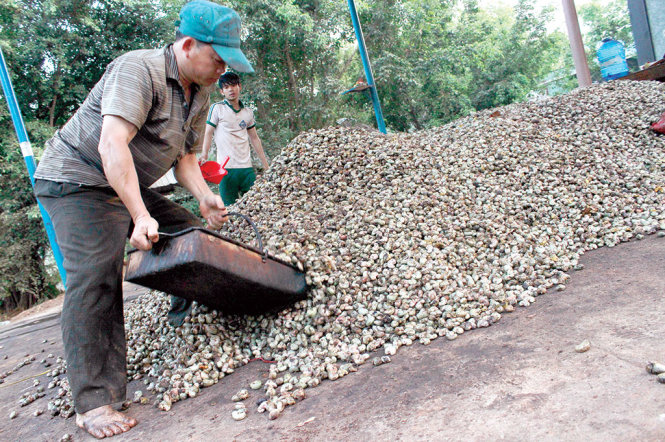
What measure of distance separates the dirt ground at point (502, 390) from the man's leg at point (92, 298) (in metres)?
0.15

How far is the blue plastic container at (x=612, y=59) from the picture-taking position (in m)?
7.07

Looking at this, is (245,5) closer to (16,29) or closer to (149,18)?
(149,18)

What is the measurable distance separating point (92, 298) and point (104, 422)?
49 cm

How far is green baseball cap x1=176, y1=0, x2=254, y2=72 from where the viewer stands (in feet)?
6.03

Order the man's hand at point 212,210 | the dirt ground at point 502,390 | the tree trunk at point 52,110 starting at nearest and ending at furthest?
the dirt ground at point 502,390 < the man's hand at point 212,210 < the tree trunk at point 52,110

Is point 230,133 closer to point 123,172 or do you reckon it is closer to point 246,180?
point 246,180

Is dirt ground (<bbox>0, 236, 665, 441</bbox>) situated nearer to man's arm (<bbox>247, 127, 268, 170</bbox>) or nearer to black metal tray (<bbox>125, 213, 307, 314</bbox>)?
black metal tray (<bbox>125, 213, 307, 314</bbox>)

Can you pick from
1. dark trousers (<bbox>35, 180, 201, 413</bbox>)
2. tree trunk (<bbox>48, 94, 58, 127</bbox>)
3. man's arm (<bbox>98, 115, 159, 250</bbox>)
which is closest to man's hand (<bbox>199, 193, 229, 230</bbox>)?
dark trousers (<bbox>35, 180, 201, 413</bbox>)

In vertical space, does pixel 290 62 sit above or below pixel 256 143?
above

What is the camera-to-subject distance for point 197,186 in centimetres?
241

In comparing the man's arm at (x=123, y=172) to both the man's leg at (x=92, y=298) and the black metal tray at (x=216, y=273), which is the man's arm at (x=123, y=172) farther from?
the man's leg at (x=92, y=298)

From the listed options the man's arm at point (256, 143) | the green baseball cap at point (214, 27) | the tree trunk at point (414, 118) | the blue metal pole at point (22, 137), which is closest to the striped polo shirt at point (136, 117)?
the green baseball cap at point (214, 27)

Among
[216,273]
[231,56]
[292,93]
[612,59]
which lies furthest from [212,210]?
[292,93]

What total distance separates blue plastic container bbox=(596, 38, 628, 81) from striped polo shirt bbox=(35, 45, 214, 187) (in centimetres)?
728
